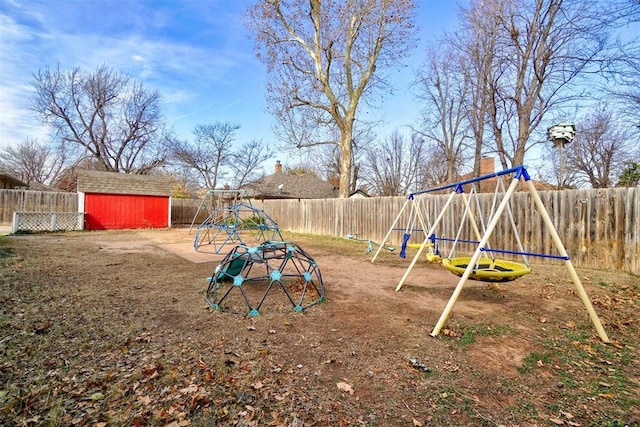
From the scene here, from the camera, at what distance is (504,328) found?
359cm

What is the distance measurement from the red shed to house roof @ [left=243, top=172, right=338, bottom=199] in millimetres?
9930

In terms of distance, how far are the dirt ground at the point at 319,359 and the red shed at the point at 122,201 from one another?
13.9m

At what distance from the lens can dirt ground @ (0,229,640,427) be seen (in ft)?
6.88

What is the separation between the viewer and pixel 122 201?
58.2 ft

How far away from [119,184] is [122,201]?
1.09 m

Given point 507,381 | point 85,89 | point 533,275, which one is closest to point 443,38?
point 533,275

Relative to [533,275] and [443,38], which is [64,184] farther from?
[533,275]

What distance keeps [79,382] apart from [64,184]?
41.0m

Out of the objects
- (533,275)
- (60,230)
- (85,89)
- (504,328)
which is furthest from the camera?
(85,89)

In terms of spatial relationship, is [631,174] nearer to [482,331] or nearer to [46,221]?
[482,331]

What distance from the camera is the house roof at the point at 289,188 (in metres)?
29.4

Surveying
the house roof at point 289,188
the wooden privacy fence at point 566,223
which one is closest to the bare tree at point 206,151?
the house roof at point 289,188

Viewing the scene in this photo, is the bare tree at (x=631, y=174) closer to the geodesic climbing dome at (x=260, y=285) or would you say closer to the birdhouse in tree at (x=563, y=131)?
the birdhouse in tree at (x=563, y=131)

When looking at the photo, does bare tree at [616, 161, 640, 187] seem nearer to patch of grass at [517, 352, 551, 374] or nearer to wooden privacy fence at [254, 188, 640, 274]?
wooden privacy fence at [254, 188, 640, 274]
